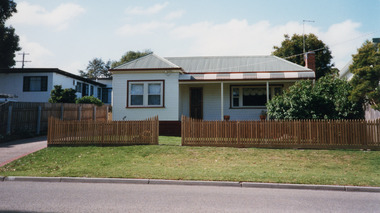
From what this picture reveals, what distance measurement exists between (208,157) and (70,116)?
41.6 ft

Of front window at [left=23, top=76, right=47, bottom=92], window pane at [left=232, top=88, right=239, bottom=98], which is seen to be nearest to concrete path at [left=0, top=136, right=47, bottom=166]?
window pane at [left=232, top=88, right=239, bottom=98]

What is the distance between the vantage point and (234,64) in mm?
21172

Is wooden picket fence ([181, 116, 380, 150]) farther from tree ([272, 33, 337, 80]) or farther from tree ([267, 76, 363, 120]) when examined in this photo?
tree ([272, 33, 337, 80])

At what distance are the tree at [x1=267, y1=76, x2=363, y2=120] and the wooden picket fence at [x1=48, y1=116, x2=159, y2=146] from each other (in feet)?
21.9

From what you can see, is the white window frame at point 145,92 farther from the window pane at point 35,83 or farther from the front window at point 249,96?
the window pane at point 35,83

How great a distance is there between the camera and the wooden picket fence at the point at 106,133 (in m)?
12.5

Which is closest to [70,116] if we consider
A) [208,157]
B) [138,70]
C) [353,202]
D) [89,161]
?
[138,70]

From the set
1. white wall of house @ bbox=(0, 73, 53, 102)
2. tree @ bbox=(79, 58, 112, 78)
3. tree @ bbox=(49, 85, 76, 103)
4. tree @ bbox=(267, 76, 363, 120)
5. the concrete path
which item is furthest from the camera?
tree @ bbox=(79, 58, 112, 78)

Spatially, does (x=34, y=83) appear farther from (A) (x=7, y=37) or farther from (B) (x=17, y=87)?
(A) (x=7, y=37)

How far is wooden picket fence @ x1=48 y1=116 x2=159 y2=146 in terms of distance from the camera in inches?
494

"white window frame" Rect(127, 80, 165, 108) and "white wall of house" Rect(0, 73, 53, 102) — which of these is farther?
"white wall of house" Rect(0, 73, 53, 102)

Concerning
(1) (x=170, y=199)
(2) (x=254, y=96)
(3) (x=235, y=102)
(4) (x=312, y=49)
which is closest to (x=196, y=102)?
(3) (x=235, y=102)

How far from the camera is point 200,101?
1930 centimetres

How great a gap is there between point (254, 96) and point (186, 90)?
462 cm
